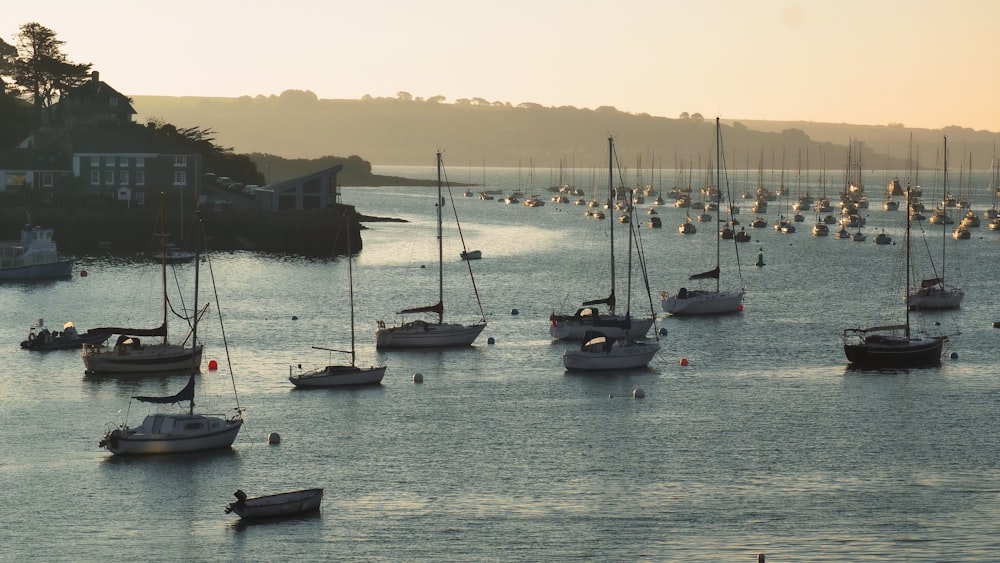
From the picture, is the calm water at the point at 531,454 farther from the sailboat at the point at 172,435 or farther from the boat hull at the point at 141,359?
the boat hull at the point at 141,359

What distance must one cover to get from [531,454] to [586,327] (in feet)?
104

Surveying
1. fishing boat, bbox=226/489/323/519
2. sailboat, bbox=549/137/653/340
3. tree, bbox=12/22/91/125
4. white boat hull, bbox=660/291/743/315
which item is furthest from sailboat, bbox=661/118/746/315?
tree, bbox=12/22/91/125

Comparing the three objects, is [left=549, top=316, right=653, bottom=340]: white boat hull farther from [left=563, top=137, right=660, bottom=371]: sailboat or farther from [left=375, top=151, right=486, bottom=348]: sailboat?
[left=563, top=137, right=660, bottom=371]: sailboat

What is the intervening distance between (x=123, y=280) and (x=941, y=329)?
2821 inches

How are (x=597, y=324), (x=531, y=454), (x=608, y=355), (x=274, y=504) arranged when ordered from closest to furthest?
(x=274, y=504) < (x=531, y=454) < (x=608, y=355) < (x=597, y=324)

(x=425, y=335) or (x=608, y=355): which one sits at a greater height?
(x=425, y=335)

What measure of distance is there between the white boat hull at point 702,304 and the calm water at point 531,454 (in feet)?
5.26

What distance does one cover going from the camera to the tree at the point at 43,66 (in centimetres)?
19225

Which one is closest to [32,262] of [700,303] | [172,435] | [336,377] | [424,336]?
[424,336]

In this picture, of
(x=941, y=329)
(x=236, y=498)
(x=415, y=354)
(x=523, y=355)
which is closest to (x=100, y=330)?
(x=415, y=354)

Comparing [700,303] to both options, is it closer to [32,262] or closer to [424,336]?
[424,336]

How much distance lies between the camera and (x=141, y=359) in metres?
80.6

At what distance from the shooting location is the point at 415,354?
294ft

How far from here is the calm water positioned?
165 ft
